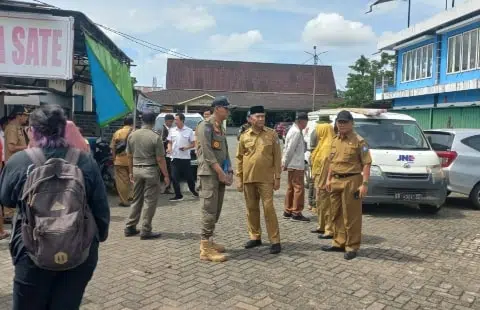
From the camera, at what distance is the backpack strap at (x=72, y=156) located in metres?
2.62

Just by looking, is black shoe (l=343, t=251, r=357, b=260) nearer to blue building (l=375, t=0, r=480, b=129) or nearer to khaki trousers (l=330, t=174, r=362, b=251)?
khaki trousers (l=330, t=174, r=362, b=251)

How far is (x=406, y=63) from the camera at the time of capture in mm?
26906

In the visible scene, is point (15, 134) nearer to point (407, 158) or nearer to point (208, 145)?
point (208, 145)

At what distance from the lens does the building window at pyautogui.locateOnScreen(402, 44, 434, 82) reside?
24031 mm

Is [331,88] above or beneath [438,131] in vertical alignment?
above

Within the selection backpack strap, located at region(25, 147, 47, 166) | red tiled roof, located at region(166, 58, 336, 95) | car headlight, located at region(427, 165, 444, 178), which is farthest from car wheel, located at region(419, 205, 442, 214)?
red tiled roof, located at region(166, 58, 336, 95)

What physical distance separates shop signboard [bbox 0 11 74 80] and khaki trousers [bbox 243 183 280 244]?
169 inches

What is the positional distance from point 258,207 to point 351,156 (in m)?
1.30

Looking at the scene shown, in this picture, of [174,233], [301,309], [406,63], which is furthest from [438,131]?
[406,63]

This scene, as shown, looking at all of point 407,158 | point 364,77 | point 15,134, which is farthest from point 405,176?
point 364,77

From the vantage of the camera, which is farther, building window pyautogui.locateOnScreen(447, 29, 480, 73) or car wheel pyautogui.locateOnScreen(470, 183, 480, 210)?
building window pyautogui.locateOnScreen(447, 29, 480, 73)

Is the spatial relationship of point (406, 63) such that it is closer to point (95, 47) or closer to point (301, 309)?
point (95, 47)

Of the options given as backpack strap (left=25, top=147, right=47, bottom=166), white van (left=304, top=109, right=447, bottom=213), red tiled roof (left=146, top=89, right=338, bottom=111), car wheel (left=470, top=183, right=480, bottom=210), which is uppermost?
red tiled roof (left=146, top=89, right=338, bottom=111)

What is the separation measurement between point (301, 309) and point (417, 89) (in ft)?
73.7
